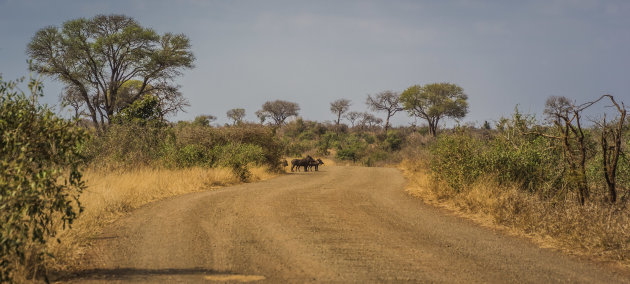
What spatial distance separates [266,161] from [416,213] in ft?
48.5

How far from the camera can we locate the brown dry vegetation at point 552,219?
6293 millimetres

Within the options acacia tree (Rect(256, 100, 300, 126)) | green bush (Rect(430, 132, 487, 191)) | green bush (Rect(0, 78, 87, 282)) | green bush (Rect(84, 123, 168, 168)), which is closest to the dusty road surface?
green bush (Rect(0, 78, 87, 282))

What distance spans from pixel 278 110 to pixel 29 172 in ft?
208

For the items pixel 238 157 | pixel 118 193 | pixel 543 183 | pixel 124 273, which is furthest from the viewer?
pixel 238 157

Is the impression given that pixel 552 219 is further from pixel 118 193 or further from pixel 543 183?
pixel 118 193

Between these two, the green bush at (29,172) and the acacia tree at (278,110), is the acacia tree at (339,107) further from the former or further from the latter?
the green bush at (29,172)

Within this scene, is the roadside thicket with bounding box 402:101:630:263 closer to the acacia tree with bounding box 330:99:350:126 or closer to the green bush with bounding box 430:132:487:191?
the green bush with bounding box 430:132:487:191

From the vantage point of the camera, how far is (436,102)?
5219cm

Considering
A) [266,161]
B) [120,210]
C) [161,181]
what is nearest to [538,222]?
[120,210]

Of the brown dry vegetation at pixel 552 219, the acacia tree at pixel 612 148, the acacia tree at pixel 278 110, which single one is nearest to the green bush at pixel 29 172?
the brown dry vegetation at pixel 552 219

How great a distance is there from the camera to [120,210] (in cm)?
950

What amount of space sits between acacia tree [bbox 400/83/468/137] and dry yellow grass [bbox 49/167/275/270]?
124 ft

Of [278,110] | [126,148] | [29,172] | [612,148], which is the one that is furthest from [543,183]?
[278,110]

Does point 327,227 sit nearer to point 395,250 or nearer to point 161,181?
point 395,250
